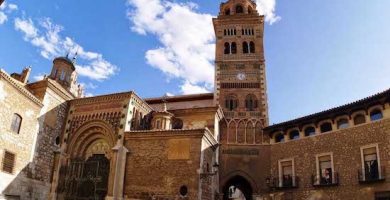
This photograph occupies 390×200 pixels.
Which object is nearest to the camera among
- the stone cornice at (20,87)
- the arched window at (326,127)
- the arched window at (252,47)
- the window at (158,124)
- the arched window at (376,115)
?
the stone cornice at (20,87)

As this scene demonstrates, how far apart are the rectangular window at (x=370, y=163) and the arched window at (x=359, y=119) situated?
1675 millimetres

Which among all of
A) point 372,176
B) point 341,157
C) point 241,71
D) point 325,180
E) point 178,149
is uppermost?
point 241,71

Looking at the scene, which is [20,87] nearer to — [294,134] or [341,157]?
[294,134]

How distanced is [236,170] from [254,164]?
4.40 ft

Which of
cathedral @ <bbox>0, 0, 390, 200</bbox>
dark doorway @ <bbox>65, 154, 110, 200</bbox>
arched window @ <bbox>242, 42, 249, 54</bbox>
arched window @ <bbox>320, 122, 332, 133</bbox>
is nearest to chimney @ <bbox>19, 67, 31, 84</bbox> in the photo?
cathedral @ <bbox>0, 0, 390, 200</bbox>

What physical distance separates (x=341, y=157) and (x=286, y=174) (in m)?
3.91

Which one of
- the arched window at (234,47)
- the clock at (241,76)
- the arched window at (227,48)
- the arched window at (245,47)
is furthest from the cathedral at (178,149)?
the arched window at (227,48)

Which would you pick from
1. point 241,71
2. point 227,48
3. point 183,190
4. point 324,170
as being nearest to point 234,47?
point 227,48

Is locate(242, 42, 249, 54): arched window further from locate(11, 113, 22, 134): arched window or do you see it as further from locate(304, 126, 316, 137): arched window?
locate(11, 113, 22, 134): arched window

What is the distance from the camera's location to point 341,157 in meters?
19.2

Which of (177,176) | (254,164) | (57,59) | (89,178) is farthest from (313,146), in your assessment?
(57,59)

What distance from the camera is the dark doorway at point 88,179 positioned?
18438 millimetres

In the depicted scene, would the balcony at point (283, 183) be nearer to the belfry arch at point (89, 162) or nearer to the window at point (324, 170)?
the window at point (324, 170)

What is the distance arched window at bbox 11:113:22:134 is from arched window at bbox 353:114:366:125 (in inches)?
741
